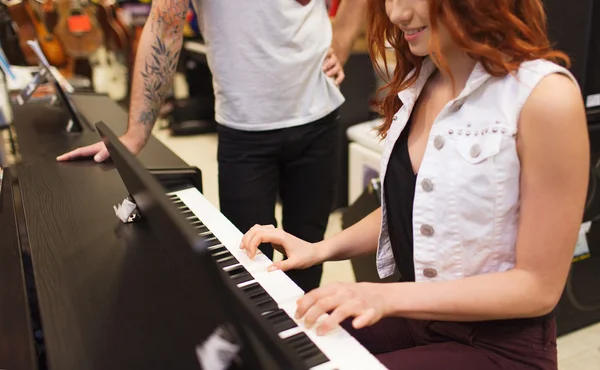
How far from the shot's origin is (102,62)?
6.11 metres

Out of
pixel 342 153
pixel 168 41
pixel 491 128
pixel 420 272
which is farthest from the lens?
pixel 342 153

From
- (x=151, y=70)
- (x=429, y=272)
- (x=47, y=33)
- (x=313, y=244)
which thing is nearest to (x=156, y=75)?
(x=151, y=70)

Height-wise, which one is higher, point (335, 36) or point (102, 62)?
point (335, 36)

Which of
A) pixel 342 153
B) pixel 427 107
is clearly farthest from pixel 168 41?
pixel 342 153

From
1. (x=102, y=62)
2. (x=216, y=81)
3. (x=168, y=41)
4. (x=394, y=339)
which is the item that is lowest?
(x=102, y=62)

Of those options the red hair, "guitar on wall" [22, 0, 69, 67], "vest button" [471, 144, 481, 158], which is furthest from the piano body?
"guitar on wall" [22, 0, 69, 67]

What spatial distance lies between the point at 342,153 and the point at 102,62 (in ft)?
14.0

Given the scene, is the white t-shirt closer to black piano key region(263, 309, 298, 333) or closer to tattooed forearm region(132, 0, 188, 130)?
tattooed forearm region(132, 0, 188, 130)

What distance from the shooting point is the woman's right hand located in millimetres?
1000

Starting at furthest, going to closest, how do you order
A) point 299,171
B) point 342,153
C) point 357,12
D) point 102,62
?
1. point 102,62
2. point 342,153
3. point 357,12
4. point 299,171

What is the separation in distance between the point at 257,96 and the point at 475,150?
742mm

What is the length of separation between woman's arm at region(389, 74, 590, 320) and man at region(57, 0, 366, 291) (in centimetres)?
73

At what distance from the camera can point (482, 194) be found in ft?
2.71

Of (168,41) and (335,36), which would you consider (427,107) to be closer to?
(168,41)
